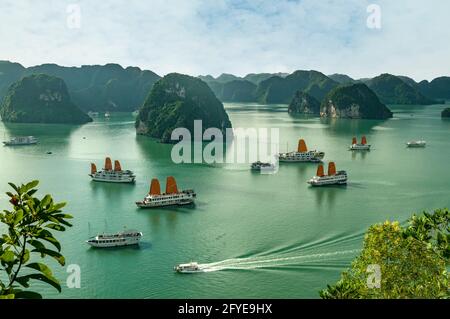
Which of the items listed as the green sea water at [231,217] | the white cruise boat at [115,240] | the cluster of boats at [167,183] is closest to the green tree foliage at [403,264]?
the green sea water at [231,217]

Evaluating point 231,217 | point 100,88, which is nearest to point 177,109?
point 231,217

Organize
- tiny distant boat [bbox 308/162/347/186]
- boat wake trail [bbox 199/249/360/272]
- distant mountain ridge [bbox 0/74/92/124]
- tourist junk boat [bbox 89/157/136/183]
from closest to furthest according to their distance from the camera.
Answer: boat wake trail [bbox 199/249/360/272], tiny distant boat [bbox 308/162/347/186], tourist junk boat [bbox 89/157/136/183], distant mountain ridge [bbox 0/74/92/124]

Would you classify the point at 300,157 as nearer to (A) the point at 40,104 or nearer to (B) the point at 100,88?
(A) the point at 40,104

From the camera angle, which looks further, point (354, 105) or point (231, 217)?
point (354, 105)

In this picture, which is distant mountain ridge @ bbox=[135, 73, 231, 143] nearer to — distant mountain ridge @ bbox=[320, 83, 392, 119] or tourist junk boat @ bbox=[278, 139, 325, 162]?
tourist junk boat @ bbox=[278, 139, 325, 162]

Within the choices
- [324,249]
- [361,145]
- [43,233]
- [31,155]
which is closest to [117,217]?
[324,249]

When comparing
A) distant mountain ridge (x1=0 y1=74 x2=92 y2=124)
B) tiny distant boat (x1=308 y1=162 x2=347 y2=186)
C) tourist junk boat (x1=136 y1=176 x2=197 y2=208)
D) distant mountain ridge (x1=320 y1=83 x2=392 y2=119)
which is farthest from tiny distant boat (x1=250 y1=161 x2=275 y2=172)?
distant mountain ridge (x1=320 y1=83 x2=392 y2=119)
